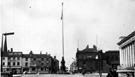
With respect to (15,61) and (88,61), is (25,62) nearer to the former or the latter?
(15,61)

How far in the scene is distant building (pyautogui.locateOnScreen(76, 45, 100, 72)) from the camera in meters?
110

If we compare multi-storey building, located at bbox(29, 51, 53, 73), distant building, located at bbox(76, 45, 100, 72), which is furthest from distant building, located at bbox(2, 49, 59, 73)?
distant building, located at bbox(76, 45, 100, 72)

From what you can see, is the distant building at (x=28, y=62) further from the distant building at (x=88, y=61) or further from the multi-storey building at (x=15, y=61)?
the distant building at (x=88, y=61)

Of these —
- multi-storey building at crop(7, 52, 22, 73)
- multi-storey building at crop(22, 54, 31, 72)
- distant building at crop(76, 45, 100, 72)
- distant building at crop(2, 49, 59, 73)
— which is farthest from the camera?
multi-storey building at crop(22, 54, 31, 72)

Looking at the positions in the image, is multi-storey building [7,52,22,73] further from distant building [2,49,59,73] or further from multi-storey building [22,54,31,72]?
multi-storey building [22,54,31,72]

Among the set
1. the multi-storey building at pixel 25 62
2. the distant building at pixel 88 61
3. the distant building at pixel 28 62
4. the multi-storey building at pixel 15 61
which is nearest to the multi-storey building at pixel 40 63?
the distant building at pixel 28 62

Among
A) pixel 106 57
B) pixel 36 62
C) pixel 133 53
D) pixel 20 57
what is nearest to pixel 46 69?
pixel 36 62

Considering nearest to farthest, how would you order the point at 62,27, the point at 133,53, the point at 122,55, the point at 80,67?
the point at 133,53
the point at 62,27
the point at 122,55
the point at 80,67

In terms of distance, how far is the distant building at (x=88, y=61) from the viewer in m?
110

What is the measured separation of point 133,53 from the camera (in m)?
59.7

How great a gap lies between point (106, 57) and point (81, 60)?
52.5ft

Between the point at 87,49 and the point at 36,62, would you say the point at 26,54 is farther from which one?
the point at 87,49

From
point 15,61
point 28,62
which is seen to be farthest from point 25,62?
point 15,61

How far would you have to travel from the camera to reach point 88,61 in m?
111
